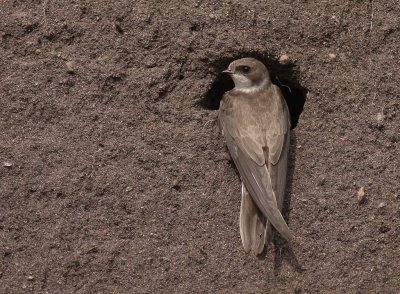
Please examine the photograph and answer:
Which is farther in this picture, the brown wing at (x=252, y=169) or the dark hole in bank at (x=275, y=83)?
the dark hole in bank at (x=275, y=83)

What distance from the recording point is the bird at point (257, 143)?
14.8ft

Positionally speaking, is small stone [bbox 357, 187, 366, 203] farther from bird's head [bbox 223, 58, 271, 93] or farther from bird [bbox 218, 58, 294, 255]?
bird's head [bbox 223, 58, 271, 93]

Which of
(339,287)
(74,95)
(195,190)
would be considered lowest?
(339,287)

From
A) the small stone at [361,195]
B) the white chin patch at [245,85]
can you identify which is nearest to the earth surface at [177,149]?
the small stone at [361,195]

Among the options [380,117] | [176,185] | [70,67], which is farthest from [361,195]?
[70,67]

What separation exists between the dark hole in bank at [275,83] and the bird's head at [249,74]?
0.04 m

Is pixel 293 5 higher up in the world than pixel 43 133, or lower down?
higher up

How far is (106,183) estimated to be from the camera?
4605 mm

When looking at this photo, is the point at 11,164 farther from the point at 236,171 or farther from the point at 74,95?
the point at 236,171

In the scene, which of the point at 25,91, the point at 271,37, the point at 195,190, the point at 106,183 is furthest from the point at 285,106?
the point at 25,91

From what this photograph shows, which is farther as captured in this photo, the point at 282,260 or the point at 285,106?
the point at 285,106

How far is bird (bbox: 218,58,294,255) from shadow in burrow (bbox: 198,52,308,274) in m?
0.04

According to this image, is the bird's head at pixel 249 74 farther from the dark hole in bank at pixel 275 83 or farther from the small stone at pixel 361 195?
the small stone at pixel 361 195

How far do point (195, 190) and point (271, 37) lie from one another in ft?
2.76
